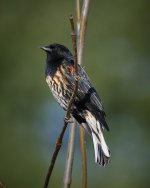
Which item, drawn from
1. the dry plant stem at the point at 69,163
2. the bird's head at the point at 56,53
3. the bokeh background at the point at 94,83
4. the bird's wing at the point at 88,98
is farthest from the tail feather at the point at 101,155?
the bokeh background at the point at 94,83

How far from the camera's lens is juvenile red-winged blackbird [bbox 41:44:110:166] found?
5139mm

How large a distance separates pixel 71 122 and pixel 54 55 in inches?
65.5

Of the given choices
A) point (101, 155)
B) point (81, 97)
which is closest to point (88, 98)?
point (81, 97)

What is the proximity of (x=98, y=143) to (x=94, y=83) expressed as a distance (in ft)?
29.1

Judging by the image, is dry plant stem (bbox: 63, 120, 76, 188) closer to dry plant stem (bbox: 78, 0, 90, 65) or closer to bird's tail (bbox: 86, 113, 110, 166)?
dry plant stem (bbox: 78, 0, 90, 65)

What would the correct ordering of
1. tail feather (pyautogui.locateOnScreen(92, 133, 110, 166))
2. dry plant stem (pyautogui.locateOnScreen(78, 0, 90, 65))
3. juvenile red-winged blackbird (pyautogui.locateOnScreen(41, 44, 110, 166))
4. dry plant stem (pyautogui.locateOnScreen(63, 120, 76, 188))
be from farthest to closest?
juvenile red-winged blackbird (pyautogui.locateOnScreen(41, 44, 110, 166))
tail feather (pyautogui.locateOnScreen(92, 133, 110, 166))
dry plant stem (pyautogui.locateOnScreen(78, 0, 90, 65))
dry plant stem (pyautogui.locateOnScreen(63, 120, 76, 188))

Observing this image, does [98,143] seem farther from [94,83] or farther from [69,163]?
[94,83]

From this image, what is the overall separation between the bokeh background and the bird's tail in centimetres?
759

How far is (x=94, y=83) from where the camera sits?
1388 cm

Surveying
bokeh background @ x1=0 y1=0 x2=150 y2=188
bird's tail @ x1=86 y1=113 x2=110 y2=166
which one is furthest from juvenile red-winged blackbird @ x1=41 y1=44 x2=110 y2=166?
bokeh background @ x1=0 y1=0 x2=150 y2=188

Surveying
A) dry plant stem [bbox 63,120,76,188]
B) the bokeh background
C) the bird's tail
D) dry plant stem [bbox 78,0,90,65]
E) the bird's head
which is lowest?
the bokeh background

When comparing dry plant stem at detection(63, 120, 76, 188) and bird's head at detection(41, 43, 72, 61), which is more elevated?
bird's head at detection(41, 43, 72, 61)
